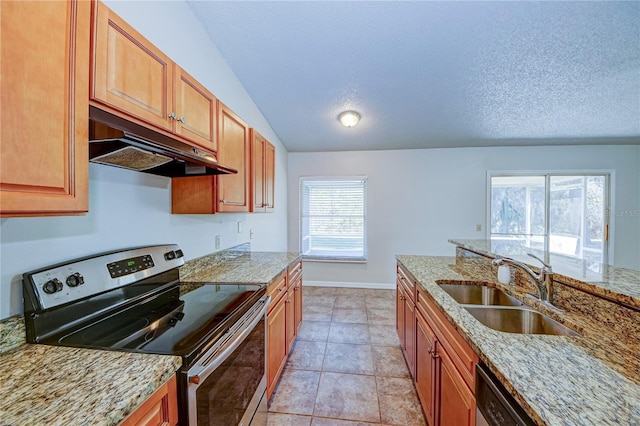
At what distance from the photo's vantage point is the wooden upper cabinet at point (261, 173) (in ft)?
7.36

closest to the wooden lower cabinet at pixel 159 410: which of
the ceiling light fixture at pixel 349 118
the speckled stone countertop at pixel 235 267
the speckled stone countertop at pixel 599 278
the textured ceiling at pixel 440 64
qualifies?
the speckled stone countertop at pixel 235 267

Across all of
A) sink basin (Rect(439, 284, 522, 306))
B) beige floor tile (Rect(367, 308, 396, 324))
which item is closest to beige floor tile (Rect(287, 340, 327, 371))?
beige floor tile (Rect(367, 308, 396, 324))

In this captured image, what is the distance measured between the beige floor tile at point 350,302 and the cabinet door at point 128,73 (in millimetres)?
3068

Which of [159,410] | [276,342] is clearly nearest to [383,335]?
[276,342]

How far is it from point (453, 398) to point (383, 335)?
164 cm

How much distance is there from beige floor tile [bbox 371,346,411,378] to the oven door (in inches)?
41.7

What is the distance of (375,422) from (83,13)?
2462 mm

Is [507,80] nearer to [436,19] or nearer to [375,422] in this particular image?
[436,19]

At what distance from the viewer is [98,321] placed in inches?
42.0

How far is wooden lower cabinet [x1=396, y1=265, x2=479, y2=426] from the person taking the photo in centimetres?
101

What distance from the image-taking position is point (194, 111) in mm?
1469

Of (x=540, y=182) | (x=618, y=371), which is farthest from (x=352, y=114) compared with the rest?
(x=540, y=182)

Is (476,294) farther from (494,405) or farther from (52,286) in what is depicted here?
(52,286)

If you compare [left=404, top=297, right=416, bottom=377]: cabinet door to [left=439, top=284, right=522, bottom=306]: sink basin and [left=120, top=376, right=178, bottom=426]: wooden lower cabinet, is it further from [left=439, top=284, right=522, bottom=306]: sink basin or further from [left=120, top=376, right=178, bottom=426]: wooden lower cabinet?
[left=120, top=376, right=178, bottom=426]: wooden lower cabinet
